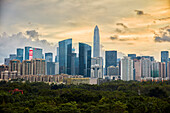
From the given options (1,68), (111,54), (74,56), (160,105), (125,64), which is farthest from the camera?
(111,54)

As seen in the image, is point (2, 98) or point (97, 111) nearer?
point (97, 111)

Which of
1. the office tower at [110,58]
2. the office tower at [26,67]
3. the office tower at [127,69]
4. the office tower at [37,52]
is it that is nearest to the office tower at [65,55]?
the office tower at [37,52]

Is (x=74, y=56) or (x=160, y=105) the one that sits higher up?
(x=74, y=56)

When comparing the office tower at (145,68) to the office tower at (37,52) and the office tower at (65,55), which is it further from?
the office tower at (37,52)

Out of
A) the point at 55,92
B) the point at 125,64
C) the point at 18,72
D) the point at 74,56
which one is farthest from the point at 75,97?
the point at 74,56

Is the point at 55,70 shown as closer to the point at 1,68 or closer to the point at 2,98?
the point at 1,68

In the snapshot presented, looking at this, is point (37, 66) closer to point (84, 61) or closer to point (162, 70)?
point (84, 61)

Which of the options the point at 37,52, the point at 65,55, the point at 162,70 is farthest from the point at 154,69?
the point at 37,52
